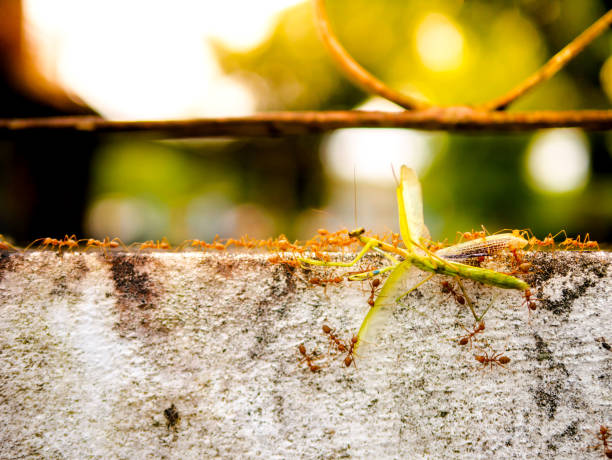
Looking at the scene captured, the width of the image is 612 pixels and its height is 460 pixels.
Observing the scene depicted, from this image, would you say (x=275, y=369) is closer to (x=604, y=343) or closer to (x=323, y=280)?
(x=323, y=280)

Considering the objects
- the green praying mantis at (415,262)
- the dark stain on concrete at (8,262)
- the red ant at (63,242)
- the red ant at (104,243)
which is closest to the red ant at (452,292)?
the green praying mantis at (415,262)

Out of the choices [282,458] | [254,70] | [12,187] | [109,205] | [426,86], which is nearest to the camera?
[282,458]

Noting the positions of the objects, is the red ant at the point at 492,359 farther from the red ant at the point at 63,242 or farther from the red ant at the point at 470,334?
the red ant at the point at 63,242

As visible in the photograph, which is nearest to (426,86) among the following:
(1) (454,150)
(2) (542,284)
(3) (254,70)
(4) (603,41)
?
(1) (454,150)

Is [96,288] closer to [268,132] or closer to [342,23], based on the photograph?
[268,132]

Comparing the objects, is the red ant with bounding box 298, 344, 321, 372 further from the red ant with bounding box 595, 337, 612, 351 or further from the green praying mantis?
the red ant with bounding box 595, 337, 612, 351
